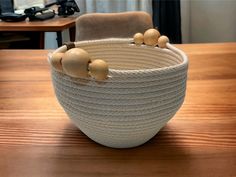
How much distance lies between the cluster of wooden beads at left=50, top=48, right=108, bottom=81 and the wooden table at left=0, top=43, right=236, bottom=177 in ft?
0.47

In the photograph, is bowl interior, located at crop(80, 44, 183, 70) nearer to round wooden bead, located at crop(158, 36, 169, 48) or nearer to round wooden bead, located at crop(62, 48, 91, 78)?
round wooden bead, located at crop(158, 36, 169, 48)

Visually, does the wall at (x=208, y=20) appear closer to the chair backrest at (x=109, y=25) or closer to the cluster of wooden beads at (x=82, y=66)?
the chair backrest at (x=109, y=25)

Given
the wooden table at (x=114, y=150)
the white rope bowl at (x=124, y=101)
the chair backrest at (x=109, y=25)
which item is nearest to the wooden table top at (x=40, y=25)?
the chair backrest at (x=109, y=25)

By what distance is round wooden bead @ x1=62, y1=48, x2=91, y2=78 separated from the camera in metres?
0.46

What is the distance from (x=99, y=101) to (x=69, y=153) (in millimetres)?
116

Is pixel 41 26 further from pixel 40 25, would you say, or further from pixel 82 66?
pixel 82 66

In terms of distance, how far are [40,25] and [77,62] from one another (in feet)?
6.06

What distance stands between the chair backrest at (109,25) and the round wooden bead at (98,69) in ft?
3.71

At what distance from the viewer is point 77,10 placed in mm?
2621

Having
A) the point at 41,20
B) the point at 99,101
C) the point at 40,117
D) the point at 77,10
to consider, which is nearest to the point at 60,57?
the point at 99,101

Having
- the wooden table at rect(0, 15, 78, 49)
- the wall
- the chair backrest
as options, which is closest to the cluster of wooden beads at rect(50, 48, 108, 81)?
the chair backrest

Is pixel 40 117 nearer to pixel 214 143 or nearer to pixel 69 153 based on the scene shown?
pixel 69 153

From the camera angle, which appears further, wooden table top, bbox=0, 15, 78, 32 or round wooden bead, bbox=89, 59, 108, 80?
wooden table top, bbox=0, 15, 78, 32

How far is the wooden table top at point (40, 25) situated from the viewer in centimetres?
220
